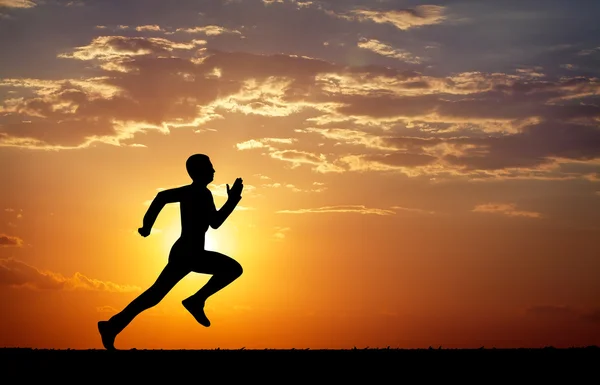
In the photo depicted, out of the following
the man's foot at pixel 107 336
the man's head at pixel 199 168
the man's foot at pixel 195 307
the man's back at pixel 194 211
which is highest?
the man's head at pixel 199 168

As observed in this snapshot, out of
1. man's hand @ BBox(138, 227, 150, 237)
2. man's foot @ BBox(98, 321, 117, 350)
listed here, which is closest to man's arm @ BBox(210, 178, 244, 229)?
man's hand @ BBox(138, 227, 150, 237)

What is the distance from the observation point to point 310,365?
34.7 feet

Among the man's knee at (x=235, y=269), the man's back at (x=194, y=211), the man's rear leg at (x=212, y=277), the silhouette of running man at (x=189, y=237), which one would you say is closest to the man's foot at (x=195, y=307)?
the man's rear leg at (x=212, y=277)

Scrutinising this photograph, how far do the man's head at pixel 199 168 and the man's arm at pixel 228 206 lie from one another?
420mm

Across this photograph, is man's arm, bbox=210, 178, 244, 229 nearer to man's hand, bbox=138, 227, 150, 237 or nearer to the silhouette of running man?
the silhouette of running man

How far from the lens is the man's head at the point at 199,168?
13641 millimetres

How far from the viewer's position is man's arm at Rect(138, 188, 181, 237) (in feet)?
44.9

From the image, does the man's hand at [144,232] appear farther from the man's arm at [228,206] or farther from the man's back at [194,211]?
the man's arm at [228,206]

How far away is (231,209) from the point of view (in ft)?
44.7

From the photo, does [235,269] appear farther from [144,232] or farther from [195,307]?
[144,232]

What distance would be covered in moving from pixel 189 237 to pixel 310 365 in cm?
377

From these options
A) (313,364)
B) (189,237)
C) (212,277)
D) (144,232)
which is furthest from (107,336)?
(313,364)

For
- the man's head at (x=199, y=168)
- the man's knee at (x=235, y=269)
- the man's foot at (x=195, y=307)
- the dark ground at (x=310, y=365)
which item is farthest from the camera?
the man's foot at (x=195, y=307)

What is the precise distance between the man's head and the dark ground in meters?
2.70
